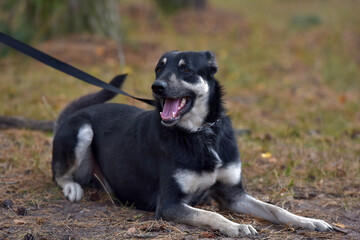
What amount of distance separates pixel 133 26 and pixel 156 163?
1238cm

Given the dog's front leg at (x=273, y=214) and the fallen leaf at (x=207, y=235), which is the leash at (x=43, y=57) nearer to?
the dog's front leg at (x=273, y=214)

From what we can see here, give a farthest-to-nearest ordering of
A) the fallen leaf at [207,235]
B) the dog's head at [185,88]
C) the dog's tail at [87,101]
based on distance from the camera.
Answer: the dog's tail at [87,101] < the dog's head at [185,88] < the fallen leaf at [207,235]

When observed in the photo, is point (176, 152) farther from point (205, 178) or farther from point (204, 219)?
point (204, 219)

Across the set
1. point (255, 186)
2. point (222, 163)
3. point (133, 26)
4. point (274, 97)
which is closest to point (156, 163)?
point (222, 163)

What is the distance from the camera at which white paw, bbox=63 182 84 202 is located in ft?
15.1

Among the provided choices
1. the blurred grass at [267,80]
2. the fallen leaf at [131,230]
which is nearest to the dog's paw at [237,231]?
the fallen leaf at [131,230]

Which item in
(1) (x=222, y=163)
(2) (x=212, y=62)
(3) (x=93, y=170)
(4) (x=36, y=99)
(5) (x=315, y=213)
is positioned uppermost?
(2) (x=212, y=62)

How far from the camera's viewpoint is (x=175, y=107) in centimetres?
410

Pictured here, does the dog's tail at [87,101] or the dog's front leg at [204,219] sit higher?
the dog's tail at [87,101]

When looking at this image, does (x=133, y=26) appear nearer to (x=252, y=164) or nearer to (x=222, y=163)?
(x=252, y=164)

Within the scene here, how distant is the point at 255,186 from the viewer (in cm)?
502

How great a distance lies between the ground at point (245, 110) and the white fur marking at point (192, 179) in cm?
34

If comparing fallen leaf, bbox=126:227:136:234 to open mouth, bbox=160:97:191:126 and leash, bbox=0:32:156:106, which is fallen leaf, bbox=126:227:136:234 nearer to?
open mouth, bbox=160:97:191:126

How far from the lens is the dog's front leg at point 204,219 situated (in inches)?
141
